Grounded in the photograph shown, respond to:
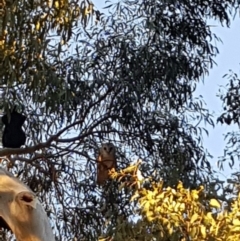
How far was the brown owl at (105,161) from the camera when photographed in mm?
4566

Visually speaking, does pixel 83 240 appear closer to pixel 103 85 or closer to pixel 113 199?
pixel 113 199

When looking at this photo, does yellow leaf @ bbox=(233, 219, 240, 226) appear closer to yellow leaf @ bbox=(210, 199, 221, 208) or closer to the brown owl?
yellow leaf @ bbox=(210, 199, 221, 208)

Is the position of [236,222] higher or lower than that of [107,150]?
lower

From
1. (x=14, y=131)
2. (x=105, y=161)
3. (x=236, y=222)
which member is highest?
(x=14, y=131)

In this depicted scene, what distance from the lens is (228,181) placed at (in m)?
2.87

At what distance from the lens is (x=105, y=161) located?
458cm

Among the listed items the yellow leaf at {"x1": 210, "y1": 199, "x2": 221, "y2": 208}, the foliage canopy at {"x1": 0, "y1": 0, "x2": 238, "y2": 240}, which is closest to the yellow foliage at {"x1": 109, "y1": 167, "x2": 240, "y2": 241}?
the yellow leaf at {"x1": 210, "y1": 199, "x2": 221, "y2": 208}

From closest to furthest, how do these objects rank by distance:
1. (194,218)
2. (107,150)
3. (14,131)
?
(194,218) < (14,131) < (107,150)

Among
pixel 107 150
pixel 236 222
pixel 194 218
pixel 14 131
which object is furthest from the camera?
pixel 107 150

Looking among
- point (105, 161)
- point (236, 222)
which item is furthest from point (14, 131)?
point (236, 222)

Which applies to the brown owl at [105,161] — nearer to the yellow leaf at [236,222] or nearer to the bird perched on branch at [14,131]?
the bird perched on branch at [14,131]

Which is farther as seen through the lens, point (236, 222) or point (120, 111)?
point (120, 111)

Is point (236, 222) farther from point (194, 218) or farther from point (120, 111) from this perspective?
point (120, 111)

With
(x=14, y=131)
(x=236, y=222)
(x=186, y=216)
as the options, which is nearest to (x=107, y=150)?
(x=14, y=131)
